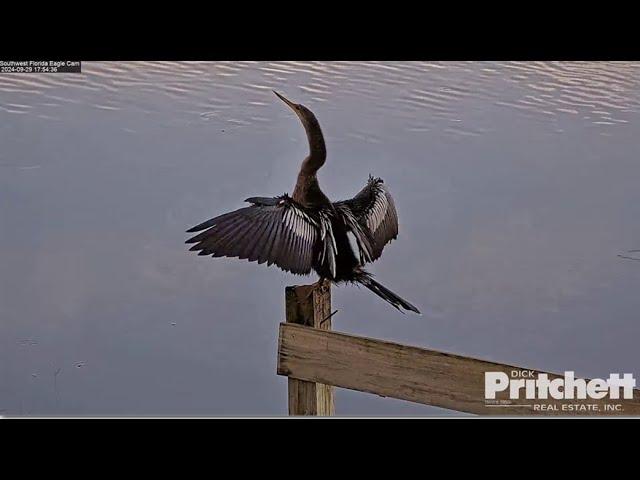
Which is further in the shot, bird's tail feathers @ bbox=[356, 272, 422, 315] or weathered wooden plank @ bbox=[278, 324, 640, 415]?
bird's tail feathers @ bbox=[356, 272, 422, 315]

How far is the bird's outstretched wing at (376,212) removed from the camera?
426cm

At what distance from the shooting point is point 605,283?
428 centimetres

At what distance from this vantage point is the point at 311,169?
4.25 m

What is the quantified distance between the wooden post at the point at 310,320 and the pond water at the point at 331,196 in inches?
1.8

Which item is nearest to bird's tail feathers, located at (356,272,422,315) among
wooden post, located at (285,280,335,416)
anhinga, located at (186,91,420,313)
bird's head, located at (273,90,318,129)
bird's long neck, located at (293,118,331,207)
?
anhinga, located at (186,91,420,313)

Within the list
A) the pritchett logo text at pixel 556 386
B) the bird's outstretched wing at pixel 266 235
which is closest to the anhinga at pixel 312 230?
the bird's outstretched wing at pixel 266 235

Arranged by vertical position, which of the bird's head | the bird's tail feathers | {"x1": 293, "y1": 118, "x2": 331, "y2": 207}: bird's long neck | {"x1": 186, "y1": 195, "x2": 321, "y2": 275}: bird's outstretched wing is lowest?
the bird's tail feathers

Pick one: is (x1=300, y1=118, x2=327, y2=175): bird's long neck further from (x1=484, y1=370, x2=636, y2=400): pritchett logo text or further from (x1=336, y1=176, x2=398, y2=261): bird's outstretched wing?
(x1=484, y1=370, x2=636, y2=400): pritchett logo text

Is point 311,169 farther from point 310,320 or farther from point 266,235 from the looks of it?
point 310,320

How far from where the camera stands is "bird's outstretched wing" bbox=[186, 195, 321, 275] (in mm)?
A: 4227

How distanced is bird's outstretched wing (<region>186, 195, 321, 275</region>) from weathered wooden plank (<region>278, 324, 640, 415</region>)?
10.1 inches

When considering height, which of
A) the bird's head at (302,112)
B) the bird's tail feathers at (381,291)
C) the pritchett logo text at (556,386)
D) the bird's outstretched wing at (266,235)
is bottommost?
the pritchett logo text at (556,386)

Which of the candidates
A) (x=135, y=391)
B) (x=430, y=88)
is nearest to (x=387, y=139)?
(x=430, y=88)

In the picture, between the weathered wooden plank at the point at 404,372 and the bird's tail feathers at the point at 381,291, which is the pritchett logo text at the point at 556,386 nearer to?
the weathered wooden plank at the point at 404,372
